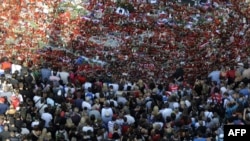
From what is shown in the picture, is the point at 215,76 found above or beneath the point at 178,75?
above

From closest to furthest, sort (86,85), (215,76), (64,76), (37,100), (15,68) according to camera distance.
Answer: (37,100), (86,85), (15,68), (64,76), (215,76)

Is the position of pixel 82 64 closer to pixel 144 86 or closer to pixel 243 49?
pixel 144 86

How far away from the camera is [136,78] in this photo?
24.3 m

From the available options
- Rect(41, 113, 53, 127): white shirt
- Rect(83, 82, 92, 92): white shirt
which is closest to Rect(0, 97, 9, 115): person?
Rect(41, 113, 53, 127): white shirt

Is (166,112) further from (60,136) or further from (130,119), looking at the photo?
(60,136)

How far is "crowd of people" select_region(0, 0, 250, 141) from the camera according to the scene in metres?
19.4

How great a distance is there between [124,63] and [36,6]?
428 centimetres

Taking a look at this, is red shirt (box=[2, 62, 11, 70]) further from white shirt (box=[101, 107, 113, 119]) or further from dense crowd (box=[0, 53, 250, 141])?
white shirt (box=[101, 107, 113, 119])

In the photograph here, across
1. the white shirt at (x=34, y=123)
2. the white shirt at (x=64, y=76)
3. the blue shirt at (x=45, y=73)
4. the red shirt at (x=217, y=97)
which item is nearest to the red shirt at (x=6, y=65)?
the blue shirt at (x=45, y=73)

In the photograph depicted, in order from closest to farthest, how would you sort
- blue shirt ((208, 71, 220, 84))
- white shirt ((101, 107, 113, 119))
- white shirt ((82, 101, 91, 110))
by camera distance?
white shirt ((101, 107, 113, 119)) < white shirt ((82, 101, 91, 110)) < blue shirt ((208, 71, 220, 84))

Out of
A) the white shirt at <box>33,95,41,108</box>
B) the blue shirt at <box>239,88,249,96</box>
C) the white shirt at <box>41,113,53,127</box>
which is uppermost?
the white shirt at <box>33,95,41,108</box>

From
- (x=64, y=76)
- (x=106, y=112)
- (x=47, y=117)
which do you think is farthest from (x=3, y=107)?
(x=64, y=76)

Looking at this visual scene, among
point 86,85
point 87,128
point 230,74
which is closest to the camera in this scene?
point 87,128

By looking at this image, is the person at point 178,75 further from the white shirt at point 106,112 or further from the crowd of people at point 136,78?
the white shirt at point 106,112
